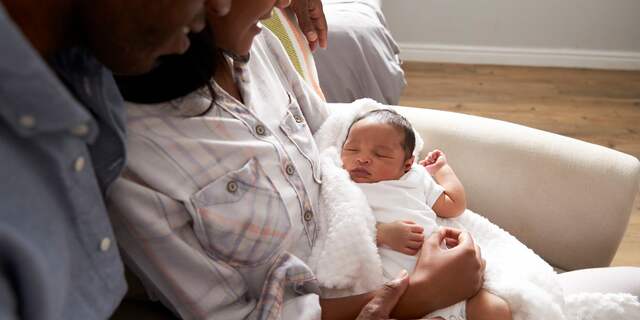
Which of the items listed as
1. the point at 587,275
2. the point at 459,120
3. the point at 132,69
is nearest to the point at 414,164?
the point at 459,120

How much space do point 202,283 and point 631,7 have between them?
3.17m

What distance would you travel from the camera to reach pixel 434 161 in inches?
51.2

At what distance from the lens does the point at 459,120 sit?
1378 mm

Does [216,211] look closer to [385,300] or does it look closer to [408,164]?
[385,300]

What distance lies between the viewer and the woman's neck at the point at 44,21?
0.54 m

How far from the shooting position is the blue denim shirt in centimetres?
51

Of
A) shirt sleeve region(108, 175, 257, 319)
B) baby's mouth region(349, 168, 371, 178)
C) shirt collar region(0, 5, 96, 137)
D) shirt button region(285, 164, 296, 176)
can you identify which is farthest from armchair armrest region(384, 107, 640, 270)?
shirt collar region(0, 5, 96, 137)

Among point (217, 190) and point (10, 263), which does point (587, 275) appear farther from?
point (10, 263)

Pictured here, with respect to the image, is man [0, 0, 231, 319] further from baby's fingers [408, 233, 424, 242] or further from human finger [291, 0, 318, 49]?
human finger [291, 0, 318, 49]

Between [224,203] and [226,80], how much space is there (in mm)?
240

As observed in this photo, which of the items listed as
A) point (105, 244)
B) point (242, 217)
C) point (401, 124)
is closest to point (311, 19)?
point (401, 124)

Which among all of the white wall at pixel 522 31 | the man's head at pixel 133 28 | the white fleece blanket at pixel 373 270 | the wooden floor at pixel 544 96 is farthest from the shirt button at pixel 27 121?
the white wall at pixel 522 31

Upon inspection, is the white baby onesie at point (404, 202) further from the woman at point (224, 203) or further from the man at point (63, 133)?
the man at point (63, 133)

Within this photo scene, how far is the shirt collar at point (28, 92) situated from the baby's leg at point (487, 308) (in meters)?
0.70
